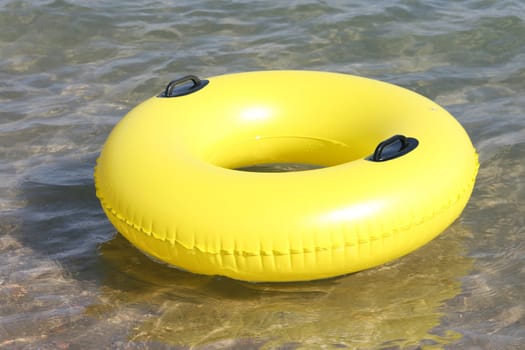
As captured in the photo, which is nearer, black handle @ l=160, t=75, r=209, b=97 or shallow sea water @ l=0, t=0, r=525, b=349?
shallow sea water @ l=0, t=0, r=525, b=349

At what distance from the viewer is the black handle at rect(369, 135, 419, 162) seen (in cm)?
314

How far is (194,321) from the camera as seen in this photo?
10.2 ft

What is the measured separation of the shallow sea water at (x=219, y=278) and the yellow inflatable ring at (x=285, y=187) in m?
0.22

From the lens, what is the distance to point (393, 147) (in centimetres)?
323

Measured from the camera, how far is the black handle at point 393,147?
314 centimetres

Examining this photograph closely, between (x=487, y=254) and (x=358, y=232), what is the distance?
0.89 m

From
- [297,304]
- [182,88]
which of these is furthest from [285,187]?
[182,88]

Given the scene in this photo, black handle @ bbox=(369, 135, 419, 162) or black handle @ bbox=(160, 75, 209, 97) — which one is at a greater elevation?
black handle @ bbox=(160, 75, 209, 97)

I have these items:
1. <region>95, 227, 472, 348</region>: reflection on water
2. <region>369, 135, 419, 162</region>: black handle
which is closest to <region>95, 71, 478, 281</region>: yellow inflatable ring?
<region>369, 135, 419, 162</region>: black handle

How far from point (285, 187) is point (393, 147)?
521 millimetres

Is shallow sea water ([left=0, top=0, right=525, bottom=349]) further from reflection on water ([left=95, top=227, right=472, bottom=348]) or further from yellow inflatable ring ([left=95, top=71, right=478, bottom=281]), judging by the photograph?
yellow inflatable ring ([left=95, top=71, right=478, bottom=281])

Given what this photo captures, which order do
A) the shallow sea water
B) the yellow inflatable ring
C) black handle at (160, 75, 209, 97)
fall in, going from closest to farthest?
the yellow inflatable ring < the shallow sea water < black handle at (160, 75, 209, 97)

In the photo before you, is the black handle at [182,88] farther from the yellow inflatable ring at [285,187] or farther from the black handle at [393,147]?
the black handle at [393,147]

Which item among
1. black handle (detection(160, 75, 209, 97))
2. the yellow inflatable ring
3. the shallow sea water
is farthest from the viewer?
black handle (detection(160, 75, 209, 97))
